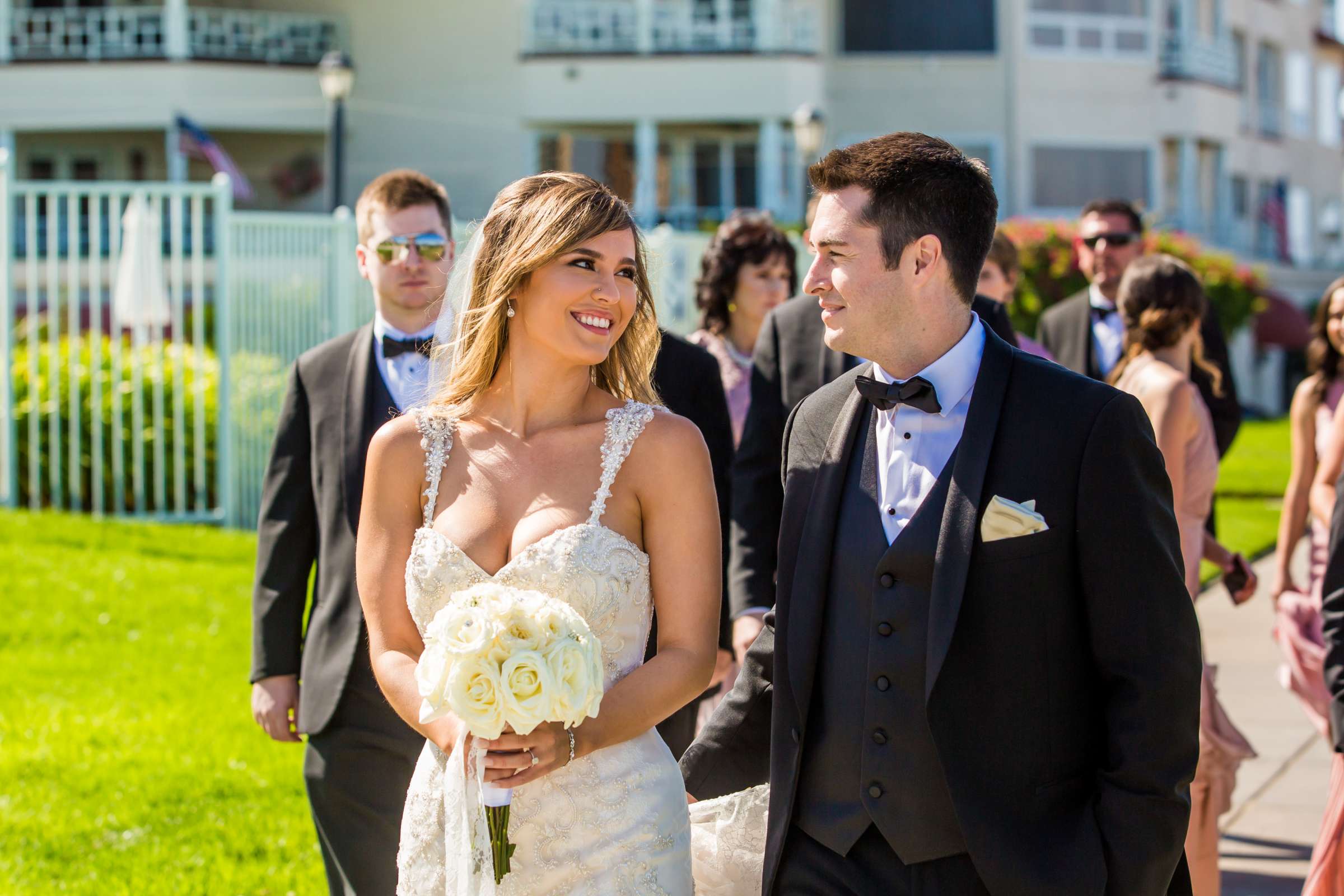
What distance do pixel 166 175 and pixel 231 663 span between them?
2814 centimetres

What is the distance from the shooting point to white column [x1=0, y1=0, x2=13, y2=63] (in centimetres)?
3192

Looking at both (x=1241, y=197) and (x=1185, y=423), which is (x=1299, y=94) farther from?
(x=1185, y=423)

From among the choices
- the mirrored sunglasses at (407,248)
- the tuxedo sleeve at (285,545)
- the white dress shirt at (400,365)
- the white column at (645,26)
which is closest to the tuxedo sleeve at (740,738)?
the white dress shirt at (400,365)

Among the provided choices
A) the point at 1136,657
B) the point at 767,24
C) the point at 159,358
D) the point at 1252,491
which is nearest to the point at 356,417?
the point at 1136,657

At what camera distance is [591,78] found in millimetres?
32750

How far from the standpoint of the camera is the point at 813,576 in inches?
→ 117

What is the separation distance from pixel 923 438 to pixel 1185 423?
2731 millimetres

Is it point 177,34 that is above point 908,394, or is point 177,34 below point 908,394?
above

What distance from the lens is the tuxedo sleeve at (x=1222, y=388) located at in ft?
22.3

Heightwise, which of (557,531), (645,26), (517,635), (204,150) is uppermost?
(645,26)

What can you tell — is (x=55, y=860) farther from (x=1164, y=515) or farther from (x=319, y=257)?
(x=319, y=257)

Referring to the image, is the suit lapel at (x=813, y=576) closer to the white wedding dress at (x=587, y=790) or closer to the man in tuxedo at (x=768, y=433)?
the white wedding dress at (x=587, y=790)

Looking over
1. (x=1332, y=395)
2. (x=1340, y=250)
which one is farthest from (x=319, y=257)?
(x=1340, y=250)

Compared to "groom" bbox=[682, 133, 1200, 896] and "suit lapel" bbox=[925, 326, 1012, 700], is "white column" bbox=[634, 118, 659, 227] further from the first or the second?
"suit lapel" bbox=[925, 326, 1012, 700]
